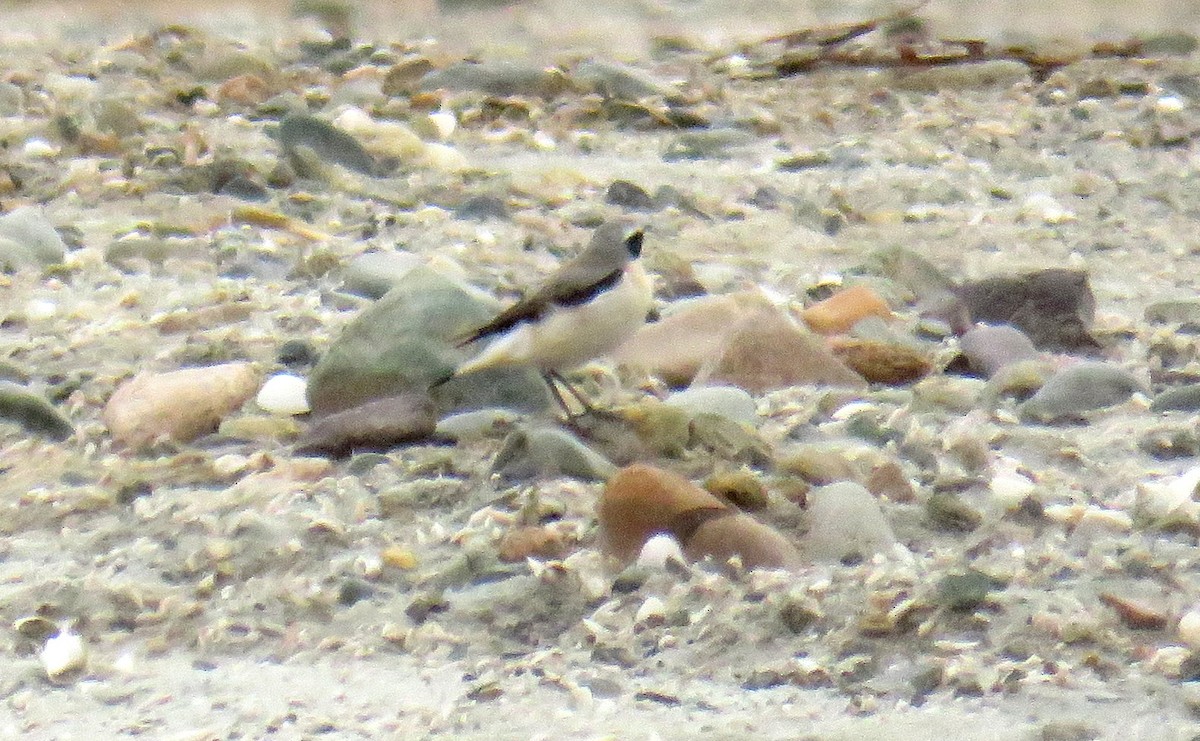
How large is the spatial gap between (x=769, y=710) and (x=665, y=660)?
218 millimetres

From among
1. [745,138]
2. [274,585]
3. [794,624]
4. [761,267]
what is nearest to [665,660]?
[794,624]

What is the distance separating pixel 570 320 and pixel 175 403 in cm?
80

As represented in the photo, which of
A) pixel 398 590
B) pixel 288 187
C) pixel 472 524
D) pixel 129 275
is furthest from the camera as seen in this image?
pixel 288 187

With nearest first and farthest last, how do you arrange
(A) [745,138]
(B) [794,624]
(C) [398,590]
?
(B) [794,624] → (C) [398,590] → (A) [745,138]

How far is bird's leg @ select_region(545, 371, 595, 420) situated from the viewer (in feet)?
12.5

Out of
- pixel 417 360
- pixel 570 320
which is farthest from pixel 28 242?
pixel 570 320

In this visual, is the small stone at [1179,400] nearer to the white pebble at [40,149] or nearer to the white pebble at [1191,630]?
the white pebble at [1191,630]

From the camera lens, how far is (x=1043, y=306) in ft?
14.4

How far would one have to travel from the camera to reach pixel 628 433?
364 centimetres

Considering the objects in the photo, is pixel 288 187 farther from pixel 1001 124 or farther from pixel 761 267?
pixel 1001 124

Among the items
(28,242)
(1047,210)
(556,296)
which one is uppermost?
(556,296)

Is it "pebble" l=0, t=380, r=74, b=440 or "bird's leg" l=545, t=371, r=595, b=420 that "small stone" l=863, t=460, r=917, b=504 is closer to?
"bird's leg" l=545, t=371, r=595, b=420

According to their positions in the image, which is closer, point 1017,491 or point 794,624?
point 794,624

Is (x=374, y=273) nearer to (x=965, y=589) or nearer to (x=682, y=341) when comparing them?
(x=682, y=341)
